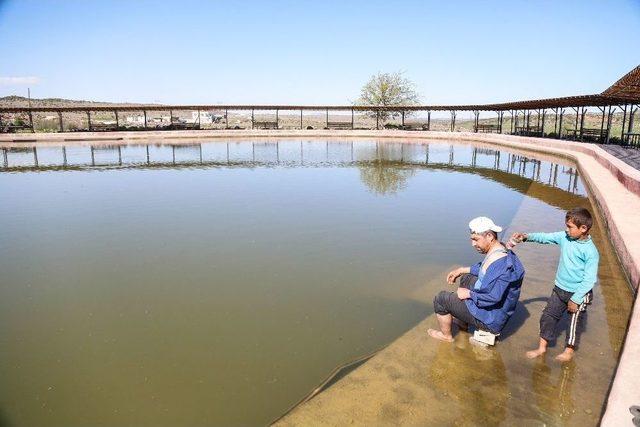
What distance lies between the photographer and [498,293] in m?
3.21

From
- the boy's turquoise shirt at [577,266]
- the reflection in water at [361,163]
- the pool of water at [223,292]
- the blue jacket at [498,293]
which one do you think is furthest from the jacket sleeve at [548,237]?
the reflection in water at [361,163]

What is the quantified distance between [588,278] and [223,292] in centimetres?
387

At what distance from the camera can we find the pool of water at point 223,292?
10.8ft

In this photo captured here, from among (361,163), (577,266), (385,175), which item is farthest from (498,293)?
(361,163)

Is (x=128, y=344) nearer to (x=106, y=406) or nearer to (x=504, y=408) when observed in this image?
(x=106, y=406)

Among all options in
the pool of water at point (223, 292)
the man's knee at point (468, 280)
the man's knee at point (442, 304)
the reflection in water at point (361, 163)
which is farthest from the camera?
the reflection in water at point (361, 163)

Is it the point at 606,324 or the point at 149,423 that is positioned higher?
the point at 606,324

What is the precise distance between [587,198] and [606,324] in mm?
8215

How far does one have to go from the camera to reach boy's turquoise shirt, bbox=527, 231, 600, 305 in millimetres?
3143

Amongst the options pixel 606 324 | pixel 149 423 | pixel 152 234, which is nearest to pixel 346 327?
pixel 149 423

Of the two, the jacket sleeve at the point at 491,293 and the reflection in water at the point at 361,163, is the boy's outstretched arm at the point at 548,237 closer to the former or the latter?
the jacket sleeve at the point at 491,293

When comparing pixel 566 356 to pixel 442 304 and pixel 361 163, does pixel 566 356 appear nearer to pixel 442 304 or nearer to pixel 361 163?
pixel 442 304

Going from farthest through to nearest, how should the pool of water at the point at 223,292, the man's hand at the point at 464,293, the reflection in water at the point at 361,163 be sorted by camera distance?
the reflection in water at the point at 361,163 → the man's hand at the point at 464,293 → the pool of water at the point at 223,292

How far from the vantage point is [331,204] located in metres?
10.2
